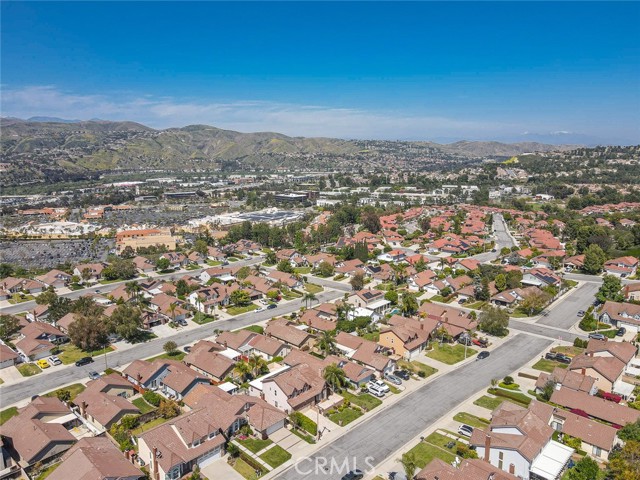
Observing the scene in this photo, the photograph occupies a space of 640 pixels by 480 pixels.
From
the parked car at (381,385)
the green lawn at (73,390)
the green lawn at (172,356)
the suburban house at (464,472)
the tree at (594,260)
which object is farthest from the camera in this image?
the tree at (594,260)

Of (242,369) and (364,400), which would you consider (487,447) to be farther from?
(242,369)

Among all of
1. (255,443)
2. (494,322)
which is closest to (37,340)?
(255,443)

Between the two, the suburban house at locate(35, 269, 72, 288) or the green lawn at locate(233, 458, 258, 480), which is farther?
the suburban house at locate(35, 269, 72, 288)

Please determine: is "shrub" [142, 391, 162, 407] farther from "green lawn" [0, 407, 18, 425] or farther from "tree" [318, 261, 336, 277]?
"tree" [318, 261, 336, 277]

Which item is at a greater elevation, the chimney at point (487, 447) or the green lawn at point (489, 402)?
the chimney at point (487, 447)

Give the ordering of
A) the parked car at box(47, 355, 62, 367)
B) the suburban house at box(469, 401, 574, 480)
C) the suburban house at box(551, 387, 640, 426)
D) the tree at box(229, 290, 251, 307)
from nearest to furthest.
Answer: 1. the suburban house at box(469, 401, 574, 480)
2. the suburban house at box(551, 387, 640, 426)
3. the parked car at box(47, 355, 62, 367)
4. the tree at box(229, 290, 251, 307)

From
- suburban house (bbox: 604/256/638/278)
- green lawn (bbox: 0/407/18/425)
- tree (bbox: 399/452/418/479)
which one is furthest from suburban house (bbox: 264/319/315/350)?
suburban house (bbox: 604/256/638/278)

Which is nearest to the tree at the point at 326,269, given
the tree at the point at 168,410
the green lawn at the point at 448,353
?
the green lawn at the point at 448,353

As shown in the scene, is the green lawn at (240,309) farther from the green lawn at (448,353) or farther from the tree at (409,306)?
the green lawn at (448,353)
